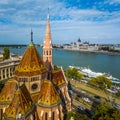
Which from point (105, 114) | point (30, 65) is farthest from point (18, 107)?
point (105, 114)

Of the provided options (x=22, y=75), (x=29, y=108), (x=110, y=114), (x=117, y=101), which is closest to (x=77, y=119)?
(x=110, y=114)

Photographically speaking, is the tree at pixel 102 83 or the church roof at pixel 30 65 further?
the tree at pixel 102 83

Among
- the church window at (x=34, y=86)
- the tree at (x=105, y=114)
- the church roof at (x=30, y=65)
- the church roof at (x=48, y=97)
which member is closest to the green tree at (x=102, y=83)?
the tree at (x=105, y=114)

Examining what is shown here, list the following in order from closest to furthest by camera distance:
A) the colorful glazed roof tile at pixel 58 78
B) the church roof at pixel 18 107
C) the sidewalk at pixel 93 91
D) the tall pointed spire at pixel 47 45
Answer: the church roof at pixel 18 107, the colorful glazed roof tile at pixel 58 78, the tall pointed spire at pixel 47 45, the sidewalk at pixel 93 91

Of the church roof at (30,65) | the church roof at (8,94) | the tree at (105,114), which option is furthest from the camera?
the church roof at (30,65)

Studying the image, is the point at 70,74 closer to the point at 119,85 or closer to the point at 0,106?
the point at 119,85

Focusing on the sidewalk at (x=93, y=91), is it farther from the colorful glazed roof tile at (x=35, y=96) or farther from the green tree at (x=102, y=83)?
the colorful glazed roof tile at (x=35, y=96)

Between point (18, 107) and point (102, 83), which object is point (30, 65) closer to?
point (18, 107)
